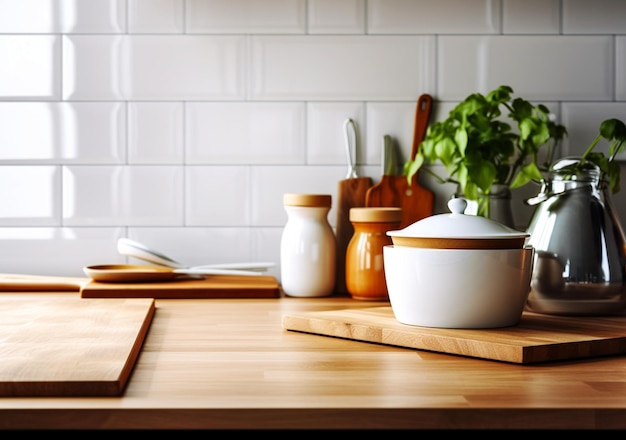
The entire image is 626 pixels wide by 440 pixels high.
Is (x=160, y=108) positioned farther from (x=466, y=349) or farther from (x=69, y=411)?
(x=69, y=411)

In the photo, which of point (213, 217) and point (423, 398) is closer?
point (423, 398)

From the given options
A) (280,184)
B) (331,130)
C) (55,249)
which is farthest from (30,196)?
(331,130)

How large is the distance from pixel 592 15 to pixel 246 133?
2.37ft

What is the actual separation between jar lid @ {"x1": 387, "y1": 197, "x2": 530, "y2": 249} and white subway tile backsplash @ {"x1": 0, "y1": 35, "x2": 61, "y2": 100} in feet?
2.98

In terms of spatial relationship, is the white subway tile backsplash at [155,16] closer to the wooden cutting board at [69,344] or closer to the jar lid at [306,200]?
the jar lid at [306,200]

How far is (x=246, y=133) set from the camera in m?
1.62

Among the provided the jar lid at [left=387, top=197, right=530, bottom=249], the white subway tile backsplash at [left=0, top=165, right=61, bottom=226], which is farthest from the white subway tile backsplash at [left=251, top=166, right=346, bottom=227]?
the jar lid at [left=387, top=197, right=530, bottom=249]

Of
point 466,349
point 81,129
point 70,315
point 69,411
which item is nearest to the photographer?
point 69,411

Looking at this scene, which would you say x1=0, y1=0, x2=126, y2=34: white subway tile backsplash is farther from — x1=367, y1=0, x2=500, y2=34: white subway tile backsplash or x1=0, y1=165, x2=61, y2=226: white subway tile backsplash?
x1=367, y1=0, x2=500, y2=34: white subway tile backsplash

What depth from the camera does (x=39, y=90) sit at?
1617 millimetres

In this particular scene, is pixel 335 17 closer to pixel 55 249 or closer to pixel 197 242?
pixel 197 242

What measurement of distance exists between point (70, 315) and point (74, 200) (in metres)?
0.56

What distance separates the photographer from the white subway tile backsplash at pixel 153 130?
5.30 feet
